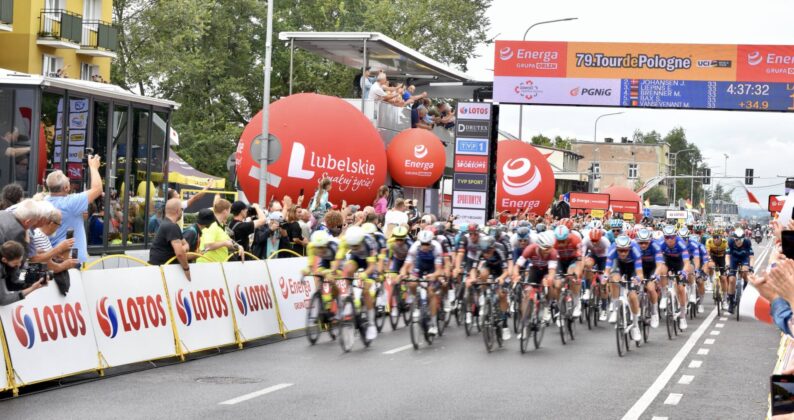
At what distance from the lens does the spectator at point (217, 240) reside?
14344 millimetres

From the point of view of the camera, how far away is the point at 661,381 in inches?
489

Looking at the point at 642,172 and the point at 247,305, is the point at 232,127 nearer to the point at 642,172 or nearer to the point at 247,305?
the point at 247,305

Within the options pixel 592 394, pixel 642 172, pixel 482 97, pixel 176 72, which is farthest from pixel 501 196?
pixel 642 172

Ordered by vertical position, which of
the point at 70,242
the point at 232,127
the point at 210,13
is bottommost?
the point at 70,242

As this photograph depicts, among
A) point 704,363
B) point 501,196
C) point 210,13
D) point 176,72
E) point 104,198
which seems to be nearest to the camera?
point 704,363

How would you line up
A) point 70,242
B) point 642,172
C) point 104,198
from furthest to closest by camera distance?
1. point 642,172
2. point 104,198
3. point 70,242

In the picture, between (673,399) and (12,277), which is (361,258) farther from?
(12,277)

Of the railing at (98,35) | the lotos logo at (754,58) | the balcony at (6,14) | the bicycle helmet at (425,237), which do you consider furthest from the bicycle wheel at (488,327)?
the railing at (98,35)

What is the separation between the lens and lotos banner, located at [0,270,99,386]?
1011 cm

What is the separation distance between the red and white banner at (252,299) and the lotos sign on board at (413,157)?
13.7 m

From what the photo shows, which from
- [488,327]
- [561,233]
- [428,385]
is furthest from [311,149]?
[428,385]

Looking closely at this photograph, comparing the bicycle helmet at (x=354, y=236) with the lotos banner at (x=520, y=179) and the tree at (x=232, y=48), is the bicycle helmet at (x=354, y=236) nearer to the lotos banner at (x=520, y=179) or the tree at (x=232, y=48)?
the lotos banner at (x=520, y=179)

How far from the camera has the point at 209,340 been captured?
13570 millimetres

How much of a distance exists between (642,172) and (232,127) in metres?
121
